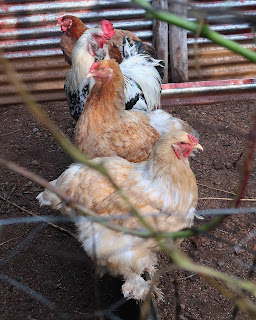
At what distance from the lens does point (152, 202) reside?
7.84 feet

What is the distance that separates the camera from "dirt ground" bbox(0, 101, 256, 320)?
269cm

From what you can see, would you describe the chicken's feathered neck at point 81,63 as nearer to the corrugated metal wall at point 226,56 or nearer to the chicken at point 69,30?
the chicken at point 69,30

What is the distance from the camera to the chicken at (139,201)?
235 cm

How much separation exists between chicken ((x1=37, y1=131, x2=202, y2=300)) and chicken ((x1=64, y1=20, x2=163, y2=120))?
144 centimetres

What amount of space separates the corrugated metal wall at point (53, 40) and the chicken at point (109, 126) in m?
1.98

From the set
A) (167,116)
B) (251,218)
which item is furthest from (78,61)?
(251,218)

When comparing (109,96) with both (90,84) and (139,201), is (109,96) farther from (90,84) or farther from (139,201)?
(139,201)

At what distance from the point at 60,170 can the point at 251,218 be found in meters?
1.85

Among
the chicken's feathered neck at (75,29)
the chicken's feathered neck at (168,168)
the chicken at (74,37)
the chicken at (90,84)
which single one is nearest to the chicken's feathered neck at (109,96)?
the chicken at (90,84)

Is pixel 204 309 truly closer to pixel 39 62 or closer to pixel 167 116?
pixel 167 116

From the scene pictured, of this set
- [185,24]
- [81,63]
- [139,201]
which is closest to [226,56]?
[81,63]

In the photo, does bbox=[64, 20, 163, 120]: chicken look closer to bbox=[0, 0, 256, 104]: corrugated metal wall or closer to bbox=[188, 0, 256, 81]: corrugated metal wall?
bbox=[0, 0, 256, 104]: corrugated metal wall

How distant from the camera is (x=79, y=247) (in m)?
3.15

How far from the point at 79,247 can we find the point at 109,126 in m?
0.95
